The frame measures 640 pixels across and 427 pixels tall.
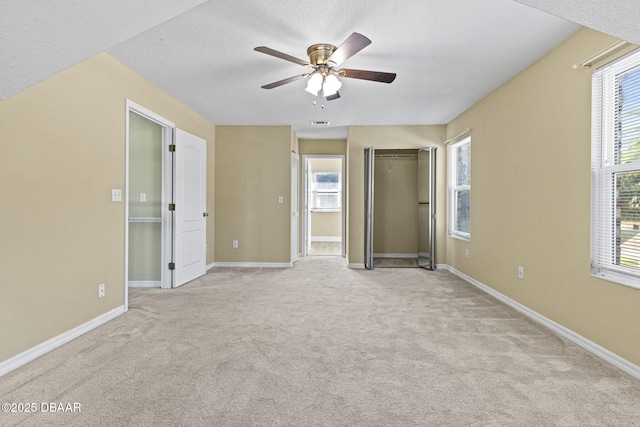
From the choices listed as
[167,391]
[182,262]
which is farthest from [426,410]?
[182,262]

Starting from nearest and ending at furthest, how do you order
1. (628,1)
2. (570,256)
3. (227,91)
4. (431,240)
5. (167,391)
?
(628,1) → (167,391) → (570,256) → (227,91) → (431,240)

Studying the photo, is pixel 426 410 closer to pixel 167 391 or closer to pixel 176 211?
pixel 167 391

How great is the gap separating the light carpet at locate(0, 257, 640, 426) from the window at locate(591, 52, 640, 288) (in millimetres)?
729

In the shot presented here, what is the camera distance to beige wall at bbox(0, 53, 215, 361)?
2.12 meters

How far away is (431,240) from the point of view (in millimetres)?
5531

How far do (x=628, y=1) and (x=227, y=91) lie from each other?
376 cm

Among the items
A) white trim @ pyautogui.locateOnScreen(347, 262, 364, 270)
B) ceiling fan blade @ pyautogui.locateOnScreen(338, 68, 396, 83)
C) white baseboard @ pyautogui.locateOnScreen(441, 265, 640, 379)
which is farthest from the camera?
white trim @ pyautogui.locateOnScreen(347, 262, 364, 270)

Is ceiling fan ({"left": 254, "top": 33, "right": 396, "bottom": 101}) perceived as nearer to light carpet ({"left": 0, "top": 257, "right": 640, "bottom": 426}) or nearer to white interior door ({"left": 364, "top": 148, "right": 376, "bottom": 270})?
light carpet ({"left": 0, "top": 257, "right": 640, "bottom": 426})

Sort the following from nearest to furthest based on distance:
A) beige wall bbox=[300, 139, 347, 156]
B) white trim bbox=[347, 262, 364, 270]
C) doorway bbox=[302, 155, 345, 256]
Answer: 1. white trim bbox=[347, 262, 364, 270]
2. beige wall bbox=[300, 139, 347, 156]
3. doorway bbox=[302, 155, 345, 256]

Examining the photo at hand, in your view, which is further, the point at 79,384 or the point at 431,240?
the point at 431,240

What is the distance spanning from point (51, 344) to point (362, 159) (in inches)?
183

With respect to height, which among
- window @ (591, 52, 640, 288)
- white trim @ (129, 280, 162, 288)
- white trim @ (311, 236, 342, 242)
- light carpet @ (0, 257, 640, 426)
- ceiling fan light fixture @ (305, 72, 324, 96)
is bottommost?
light carpet @ (0, 257, 640, 426)

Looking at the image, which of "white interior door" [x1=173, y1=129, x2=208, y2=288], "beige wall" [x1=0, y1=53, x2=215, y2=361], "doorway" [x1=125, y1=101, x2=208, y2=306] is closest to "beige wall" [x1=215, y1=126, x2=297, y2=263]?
"white interior door" [x1=173, y1=129, x2=208, y2=288]

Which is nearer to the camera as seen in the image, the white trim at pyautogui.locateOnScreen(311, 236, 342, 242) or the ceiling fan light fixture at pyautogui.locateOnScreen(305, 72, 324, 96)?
the ceiling fan light fixture at pyautogui.locateOnScreen(305, 72, 324, 96)
